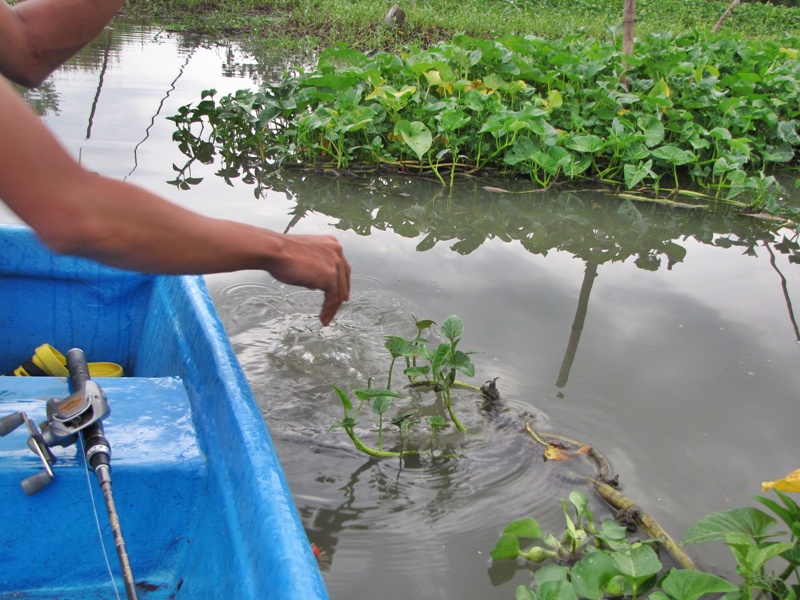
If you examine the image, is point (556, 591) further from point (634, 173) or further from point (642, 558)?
point (634, 173)

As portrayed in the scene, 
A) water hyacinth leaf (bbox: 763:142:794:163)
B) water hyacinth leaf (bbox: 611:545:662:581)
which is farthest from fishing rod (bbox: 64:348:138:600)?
water hyacinth leaf (bbox: 763:142:794:163)

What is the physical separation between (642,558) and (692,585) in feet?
0.44

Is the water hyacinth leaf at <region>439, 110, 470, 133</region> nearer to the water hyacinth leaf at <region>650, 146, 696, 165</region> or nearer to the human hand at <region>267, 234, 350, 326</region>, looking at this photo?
the water hyacinth leaf at <region>650, 146, 696, 165</region>

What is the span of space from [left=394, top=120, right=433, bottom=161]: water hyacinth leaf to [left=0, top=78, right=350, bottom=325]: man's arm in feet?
11.5

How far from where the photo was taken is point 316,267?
4.15 ft

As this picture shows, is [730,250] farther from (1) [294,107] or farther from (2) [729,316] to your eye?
(1) [294,107]

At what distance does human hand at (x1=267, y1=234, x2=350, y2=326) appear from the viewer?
4.00 feet

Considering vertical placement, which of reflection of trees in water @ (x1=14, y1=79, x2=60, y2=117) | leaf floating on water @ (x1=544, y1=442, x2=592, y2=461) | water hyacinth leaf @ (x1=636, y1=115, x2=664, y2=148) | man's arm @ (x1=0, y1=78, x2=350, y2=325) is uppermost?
Answer: man's arm @ (x1=0, y1=78, x2=350, y2=325)

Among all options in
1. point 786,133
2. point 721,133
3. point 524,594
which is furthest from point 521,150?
point 524,594

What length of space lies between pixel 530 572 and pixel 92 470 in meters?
1.03

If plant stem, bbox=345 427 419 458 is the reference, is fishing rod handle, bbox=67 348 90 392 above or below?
above

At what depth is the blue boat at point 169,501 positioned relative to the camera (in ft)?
4.29

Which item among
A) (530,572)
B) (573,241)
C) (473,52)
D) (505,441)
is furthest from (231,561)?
(473,52)

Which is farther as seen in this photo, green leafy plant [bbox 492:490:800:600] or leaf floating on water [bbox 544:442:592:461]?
leaf floating on water [bbox 544:442:592:461]
